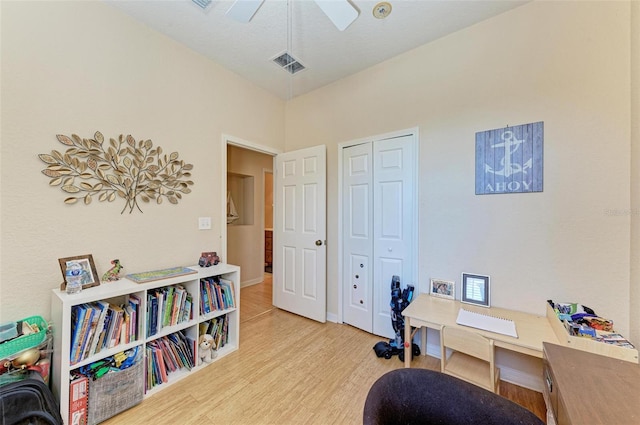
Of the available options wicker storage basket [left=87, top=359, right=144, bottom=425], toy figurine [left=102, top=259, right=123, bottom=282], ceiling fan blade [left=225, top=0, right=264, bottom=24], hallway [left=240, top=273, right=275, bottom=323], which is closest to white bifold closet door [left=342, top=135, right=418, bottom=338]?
hallway [left=240, top=273, right=275, bottom=323]

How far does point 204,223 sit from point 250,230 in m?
1.98

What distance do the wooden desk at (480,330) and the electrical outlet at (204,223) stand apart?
2.02 meters

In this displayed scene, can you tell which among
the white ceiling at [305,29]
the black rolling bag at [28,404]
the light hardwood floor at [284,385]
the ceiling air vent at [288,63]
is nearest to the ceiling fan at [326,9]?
the white ceiling at [305,29]

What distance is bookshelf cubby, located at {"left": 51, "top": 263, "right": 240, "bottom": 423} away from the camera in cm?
A: 143

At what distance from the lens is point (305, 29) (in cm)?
211

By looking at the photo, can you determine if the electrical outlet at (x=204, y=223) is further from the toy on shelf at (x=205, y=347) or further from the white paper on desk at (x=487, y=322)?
the white paper on desk at (x=487, y=322)

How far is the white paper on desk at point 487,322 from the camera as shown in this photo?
1.58 m

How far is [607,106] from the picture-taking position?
1.58 m

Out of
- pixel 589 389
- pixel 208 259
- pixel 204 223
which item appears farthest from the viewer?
pixel 204 223

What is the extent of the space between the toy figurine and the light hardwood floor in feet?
2.91

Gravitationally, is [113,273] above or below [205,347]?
above

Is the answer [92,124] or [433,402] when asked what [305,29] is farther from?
[433,402]

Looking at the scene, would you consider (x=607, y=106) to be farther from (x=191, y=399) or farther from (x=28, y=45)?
(x=28, y=45)

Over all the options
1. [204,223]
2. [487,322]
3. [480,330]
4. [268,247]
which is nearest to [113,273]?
→ [204,223]
